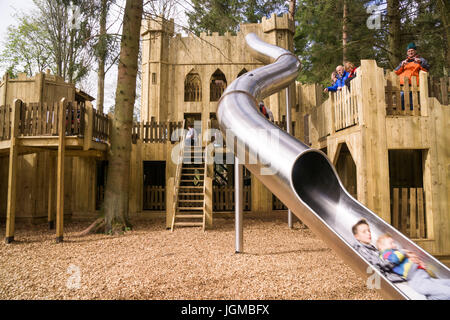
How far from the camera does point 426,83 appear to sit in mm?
5918

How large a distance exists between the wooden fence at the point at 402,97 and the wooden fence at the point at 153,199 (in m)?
8.54

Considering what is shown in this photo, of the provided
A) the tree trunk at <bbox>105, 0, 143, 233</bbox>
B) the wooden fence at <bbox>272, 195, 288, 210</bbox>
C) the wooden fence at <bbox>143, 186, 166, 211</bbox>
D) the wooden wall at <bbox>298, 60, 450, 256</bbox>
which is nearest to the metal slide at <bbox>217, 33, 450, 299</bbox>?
A: the wooden wall at <bbox>298, 60, 450, 256</bbox>

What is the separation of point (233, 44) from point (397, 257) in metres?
13.7

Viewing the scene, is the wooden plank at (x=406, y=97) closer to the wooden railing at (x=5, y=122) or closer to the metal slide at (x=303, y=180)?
the metal slide at (x=303, y=180)

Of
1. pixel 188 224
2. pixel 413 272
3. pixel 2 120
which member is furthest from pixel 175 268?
pixel 2 120

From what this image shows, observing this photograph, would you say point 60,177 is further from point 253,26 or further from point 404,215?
point 253,26

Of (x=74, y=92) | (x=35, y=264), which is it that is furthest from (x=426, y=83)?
(x=74, y=92)

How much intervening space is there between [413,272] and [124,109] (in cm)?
821

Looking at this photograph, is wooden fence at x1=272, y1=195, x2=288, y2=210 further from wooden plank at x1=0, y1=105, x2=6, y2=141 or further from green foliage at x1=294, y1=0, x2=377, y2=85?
wooden plank at x1=0, y1=105, x2=6, y2=141

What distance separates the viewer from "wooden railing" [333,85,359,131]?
6.22 metres

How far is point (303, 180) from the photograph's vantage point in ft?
15.0

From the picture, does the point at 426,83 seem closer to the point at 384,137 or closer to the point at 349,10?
the point at 384,137

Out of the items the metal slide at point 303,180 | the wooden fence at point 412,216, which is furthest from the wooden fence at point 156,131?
the wooden fence at point 412,216

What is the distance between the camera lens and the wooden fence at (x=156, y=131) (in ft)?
37.6
